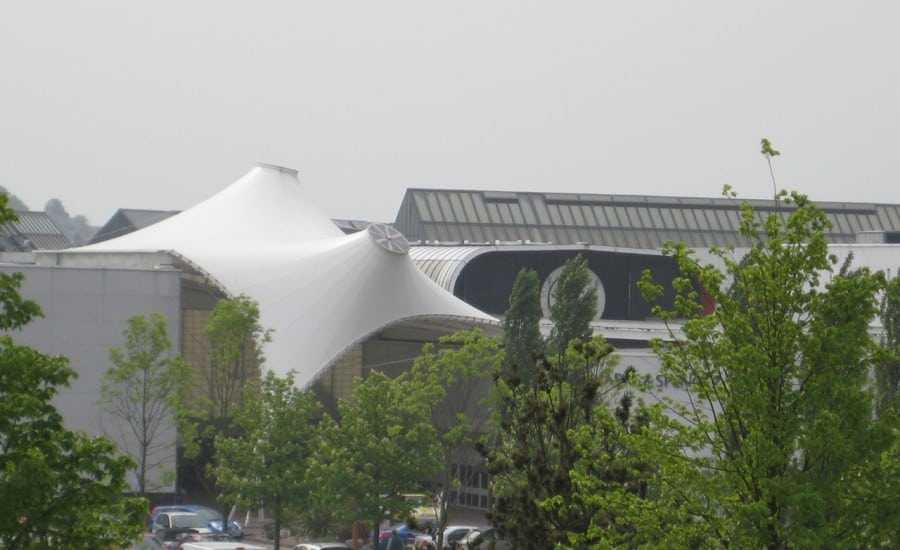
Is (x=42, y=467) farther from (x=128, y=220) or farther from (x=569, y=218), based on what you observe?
(x=128, y=220)

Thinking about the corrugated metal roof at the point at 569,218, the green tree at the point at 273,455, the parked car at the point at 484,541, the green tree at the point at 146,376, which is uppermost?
the corrugated metal roof at the point at 569,218

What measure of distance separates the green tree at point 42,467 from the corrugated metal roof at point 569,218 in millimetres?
67445

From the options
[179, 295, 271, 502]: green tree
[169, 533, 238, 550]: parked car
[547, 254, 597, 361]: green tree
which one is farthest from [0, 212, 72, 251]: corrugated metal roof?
[169, 533, 238, 550]: parked car

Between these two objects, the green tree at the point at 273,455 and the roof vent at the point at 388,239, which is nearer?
the green tree at the point at 273,455

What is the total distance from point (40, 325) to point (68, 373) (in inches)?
1489

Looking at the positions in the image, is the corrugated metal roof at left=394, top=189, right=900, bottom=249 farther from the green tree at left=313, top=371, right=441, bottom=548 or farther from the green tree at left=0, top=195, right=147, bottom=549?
the green tree at left=0, top=195, right=147, bottom=549

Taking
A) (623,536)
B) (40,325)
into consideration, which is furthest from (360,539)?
(623,536)

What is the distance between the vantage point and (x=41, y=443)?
49.7 feet

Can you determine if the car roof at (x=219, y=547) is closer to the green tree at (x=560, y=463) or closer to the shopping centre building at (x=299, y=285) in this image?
the green tree at (x=560, y=463)

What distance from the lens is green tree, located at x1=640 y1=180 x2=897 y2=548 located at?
15016 millimetres

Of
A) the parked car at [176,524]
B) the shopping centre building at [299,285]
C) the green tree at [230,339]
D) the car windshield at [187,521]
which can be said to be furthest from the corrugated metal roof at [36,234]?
the car windshield at [187,521]

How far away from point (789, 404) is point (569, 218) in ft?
231

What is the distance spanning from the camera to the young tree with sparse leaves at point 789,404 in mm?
15016

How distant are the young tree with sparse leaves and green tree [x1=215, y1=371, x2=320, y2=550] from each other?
71.7ft
